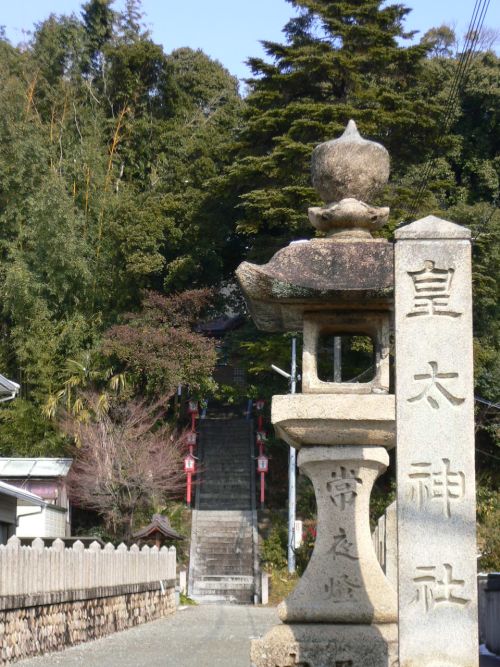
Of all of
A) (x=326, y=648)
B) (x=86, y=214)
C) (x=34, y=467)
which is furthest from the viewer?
(x=86, y=214)

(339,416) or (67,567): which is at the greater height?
(339,416)

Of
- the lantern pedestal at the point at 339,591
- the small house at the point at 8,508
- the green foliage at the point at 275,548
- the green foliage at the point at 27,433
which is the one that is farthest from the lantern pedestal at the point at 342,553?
the green foliage at the point at 27,433

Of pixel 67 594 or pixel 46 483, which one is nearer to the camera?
pixel 67 594

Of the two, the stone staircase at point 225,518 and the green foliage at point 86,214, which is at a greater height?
the green foliage at point 86,214

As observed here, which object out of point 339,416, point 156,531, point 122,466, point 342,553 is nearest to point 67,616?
point 342,553

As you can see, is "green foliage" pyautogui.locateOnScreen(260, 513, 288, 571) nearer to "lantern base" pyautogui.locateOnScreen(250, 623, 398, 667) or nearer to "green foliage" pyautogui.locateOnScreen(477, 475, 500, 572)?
"green foliage" pyautogui.locateOnScreen(477, 475, 500, 572)

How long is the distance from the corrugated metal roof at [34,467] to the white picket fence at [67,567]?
8.94 meters

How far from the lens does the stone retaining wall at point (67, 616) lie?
→ 510 inches

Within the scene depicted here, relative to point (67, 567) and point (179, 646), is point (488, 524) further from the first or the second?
point (67, 567)

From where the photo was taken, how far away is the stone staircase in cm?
2925

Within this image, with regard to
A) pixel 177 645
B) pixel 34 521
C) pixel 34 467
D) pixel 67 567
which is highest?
pixel 34 467

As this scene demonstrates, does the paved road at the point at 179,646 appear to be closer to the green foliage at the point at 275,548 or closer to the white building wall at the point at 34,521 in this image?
the green foliage at the point at 275,548

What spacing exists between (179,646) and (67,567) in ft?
7.33

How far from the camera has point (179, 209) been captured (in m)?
35.6
